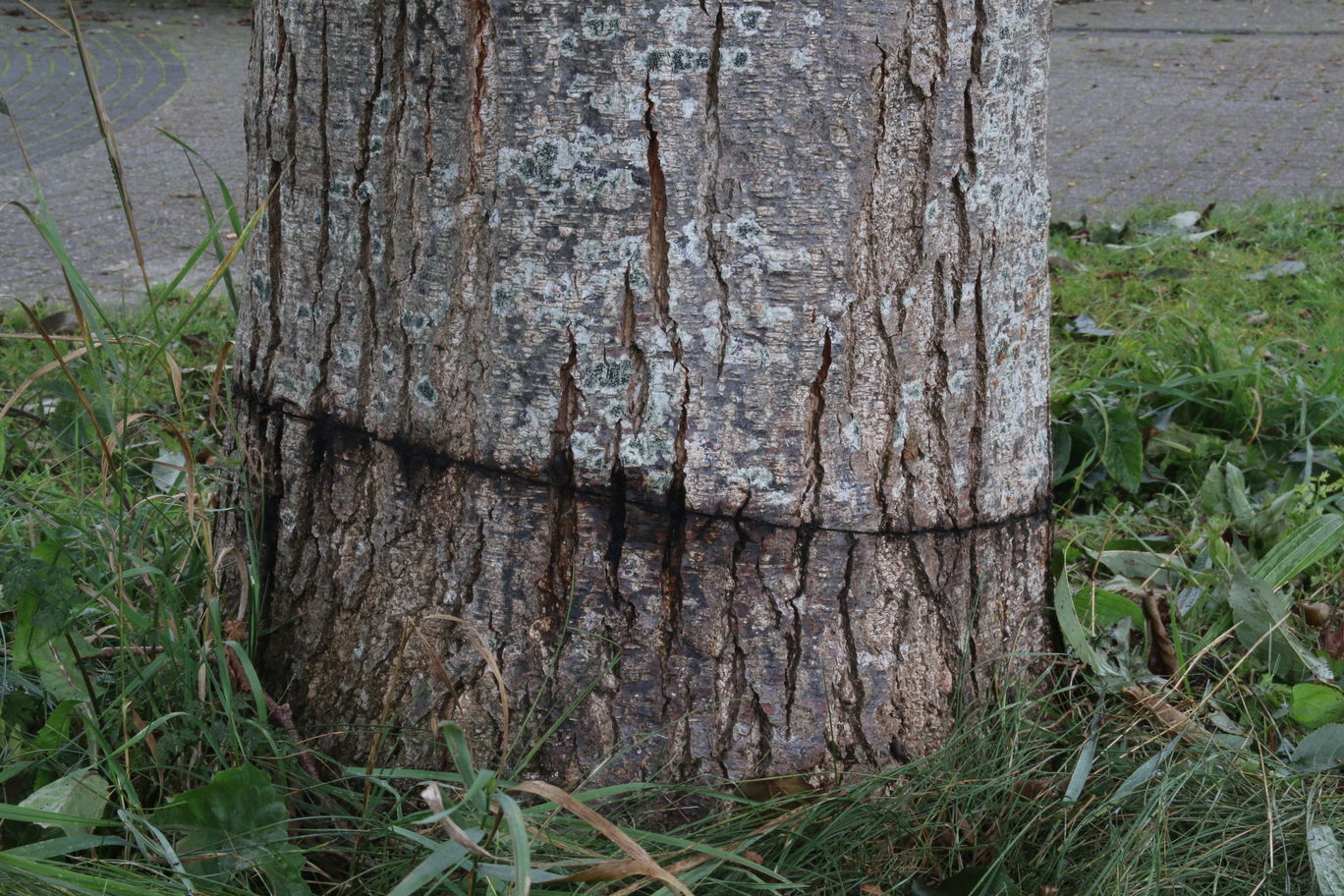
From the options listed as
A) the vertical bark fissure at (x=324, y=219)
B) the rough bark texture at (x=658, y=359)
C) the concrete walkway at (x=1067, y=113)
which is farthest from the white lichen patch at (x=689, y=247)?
the concrete walkway at (x=1067, y=113)

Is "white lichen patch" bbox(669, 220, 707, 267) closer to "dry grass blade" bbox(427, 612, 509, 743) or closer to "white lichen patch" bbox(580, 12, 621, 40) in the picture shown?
"white lichen patch" bbox(580, 12, 621, 40)

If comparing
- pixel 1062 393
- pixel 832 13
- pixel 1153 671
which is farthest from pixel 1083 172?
pixel 832 13

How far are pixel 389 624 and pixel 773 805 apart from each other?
57 centimetres

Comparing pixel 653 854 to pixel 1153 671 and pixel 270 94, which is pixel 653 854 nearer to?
pixel 1153 671

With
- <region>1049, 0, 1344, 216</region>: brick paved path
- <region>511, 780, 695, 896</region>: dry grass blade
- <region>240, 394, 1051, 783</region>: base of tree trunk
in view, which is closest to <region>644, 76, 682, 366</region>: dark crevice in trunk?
<region>240, 394, 1051, 783</region>: base of tree trunk

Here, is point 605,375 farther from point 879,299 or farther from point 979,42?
point 979,42

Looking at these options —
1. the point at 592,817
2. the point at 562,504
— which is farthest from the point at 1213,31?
the point at 592,817

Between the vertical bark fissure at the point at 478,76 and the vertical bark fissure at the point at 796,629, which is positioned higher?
the vertical bark fissure at the point at 478,76

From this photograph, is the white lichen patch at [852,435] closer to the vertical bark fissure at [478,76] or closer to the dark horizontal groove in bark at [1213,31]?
the vertical bark fissure at [478,76]

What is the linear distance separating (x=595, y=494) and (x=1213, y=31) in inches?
407

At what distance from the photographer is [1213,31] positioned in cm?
1024

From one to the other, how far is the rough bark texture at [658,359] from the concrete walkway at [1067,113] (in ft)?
6.33

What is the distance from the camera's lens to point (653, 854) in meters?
1.48

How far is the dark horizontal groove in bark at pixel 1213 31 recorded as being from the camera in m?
9.91
